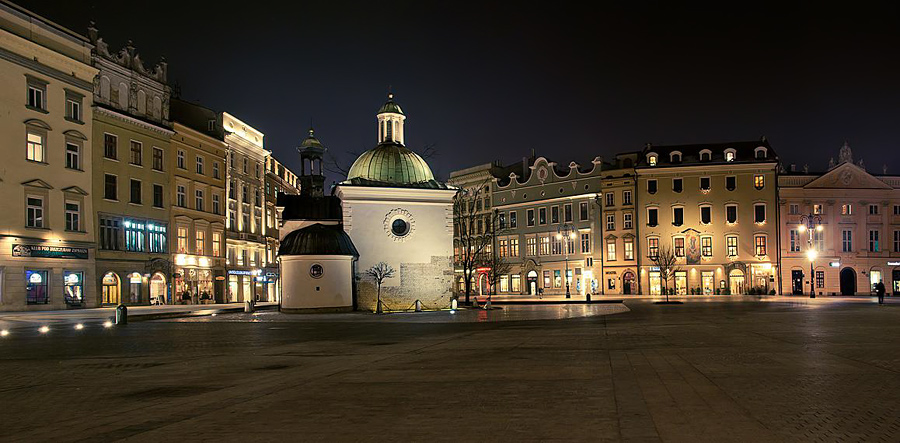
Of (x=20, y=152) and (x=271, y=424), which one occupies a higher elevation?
(x=20, y=152)

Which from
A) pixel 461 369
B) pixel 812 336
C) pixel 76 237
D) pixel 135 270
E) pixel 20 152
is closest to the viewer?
pixel 461 369

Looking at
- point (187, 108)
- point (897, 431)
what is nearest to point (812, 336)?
point (897, 431)

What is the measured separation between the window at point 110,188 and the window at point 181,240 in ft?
25.5

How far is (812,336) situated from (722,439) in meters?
15.1

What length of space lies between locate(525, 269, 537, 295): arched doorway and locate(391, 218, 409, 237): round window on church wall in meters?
41.5

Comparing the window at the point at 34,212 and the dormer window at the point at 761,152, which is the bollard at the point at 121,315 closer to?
the window at the point at 34,212

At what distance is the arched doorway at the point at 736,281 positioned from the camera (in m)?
77.6

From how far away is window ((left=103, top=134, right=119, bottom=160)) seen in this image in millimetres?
51219

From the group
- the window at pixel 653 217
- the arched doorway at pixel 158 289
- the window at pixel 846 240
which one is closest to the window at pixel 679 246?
the window at pixel 653 217

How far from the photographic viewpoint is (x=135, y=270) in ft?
177

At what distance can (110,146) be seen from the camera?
170ft

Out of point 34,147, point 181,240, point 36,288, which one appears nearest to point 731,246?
point 181,240

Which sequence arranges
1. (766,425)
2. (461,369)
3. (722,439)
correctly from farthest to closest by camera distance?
(461,369), (766,425), (722,439)

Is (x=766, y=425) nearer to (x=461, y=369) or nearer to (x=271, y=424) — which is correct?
(x=271, y=424)
